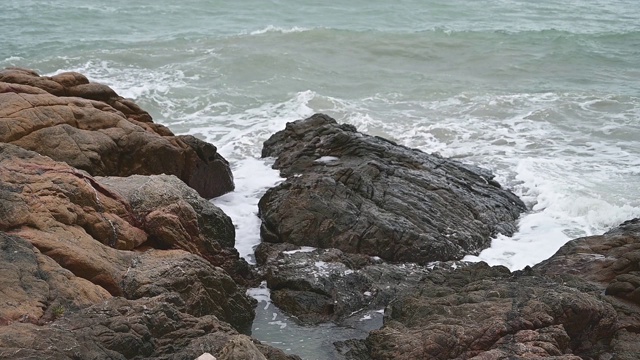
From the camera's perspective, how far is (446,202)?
12.3 meters

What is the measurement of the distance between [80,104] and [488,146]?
9157 millimetres

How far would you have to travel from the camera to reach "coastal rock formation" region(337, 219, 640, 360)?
7.93m

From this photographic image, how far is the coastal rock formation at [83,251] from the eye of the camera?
7.11 m

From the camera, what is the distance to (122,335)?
252 inches

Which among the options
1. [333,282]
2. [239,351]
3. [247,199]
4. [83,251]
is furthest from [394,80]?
[239,351]

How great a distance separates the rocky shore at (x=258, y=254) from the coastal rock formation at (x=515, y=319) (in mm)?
21

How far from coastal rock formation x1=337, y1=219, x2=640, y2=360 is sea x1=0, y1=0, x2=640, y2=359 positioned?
809 mm

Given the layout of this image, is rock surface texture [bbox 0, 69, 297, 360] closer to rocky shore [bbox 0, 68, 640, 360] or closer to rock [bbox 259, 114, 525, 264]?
rocky shore [bbox 0, 68, 640, 360]

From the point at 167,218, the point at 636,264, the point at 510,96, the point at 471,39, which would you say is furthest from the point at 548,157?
the point at 471,39

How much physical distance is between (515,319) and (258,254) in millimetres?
4178

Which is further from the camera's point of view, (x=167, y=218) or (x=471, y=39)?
(x=471, y=39)

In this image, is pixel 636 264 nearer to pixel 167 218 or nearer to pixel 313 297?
pixel 313 297

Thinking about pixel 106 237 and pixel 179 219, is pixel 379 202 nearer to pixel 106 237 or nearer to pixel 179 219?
pixel 179 219

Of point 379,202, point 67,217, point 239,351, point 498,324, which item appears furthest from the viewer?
point 379,202
